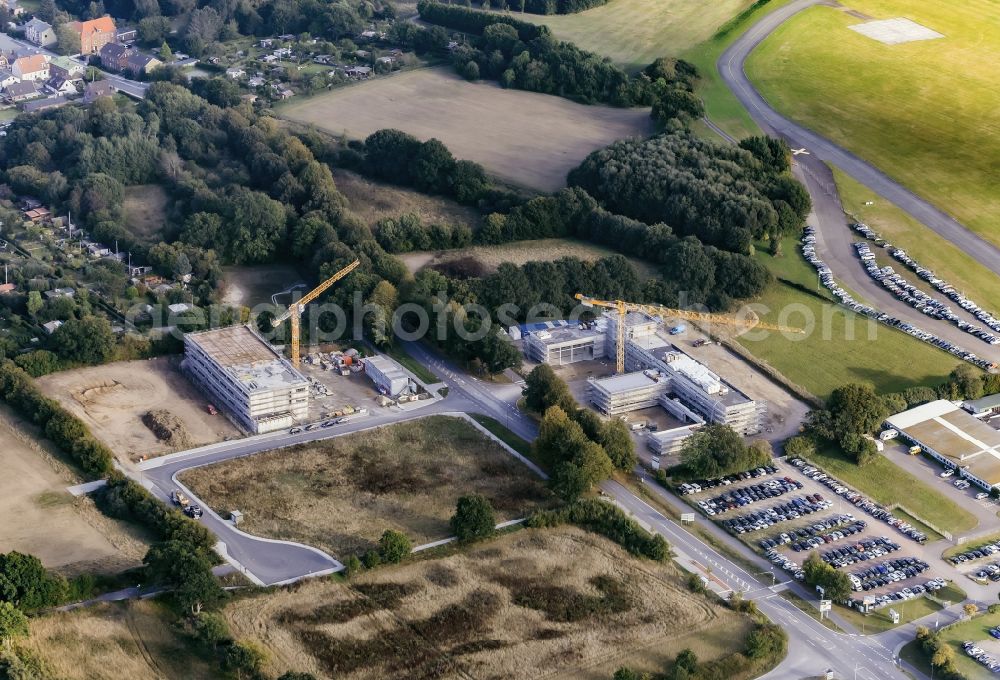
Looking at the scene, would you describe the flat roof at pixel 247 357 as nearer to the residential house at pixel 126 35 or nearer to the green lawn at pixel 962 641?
the green lawn at pixel 962 641

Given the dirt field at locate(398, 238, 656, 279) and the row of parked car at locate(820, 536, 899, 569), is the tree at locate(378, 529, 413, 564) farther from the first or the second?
the dirt field at locate(398, 238, 656, 279)

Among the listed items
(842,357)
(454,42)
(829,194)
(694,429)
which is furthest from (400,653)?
(454,42)

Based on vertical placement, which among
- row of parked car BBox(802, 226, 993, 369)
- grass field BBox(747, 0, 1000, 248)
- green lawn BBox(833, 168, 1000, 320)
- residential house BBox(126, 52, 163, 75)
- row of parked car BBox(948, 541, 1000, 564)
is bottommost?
row of parked car BBox(948, 541, 1000, 564)

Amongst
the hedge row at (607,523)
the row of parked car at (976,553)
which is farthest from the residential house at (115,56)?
the row of parked car at (976,553)

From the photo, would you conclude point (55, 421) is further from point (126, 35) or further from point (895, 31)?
point (895, 31)

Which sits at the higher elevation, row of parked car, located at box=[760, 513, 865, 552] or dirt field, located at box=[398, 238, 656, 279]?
dirt field, located at box=[398, 238, 656, 279]

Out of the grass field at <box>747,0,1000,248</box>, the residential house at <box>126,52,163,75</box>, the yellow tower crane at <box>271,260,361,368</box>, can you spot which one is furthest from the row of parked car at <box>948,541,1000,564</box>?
the residential house at <box>126,52,163,75</box>
